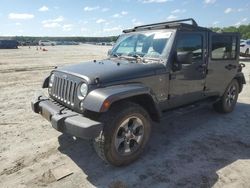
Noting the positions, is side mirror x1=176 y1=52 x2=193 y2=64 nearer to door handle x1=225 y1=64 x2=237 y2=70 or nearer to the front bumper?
the front bumper

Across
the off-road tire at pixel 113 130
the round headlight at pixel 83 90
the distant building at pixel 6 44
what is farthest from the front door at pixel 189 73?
the distant building at pixel 6 44

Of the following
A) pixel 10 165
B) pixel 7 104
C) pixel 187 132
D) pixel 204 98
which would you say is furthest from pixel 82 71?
pixel 7 104

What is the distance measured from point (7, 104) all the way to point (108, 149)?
4546 millimetres

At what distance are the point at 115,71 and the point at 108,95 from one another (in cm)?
65

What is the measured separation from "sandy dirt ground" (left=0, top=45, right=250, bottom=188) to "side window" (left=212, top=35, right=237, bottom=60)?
4.72 ft

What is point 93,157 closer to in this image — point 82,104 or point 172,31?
point 82,104

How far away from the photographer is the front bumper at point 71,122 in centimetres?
320

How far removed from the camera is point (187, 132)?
5160 millimetres

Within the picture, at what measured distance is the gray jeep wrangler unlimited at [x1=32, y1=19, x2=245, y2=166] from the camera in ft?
11.3

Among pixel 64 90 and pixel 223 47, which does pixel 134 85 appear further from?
pixel 223 47

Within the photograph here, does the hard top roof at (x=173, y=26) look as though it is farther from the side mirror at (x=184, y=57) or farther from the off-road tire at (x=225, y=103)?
the off-road tire at (x=225, y=103)

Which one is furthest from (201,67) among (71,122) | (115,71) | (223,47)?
(71,122)

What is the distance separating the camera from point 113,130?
3.48m

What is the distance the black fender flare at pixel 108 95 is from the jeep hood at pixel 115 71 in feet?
0.54
